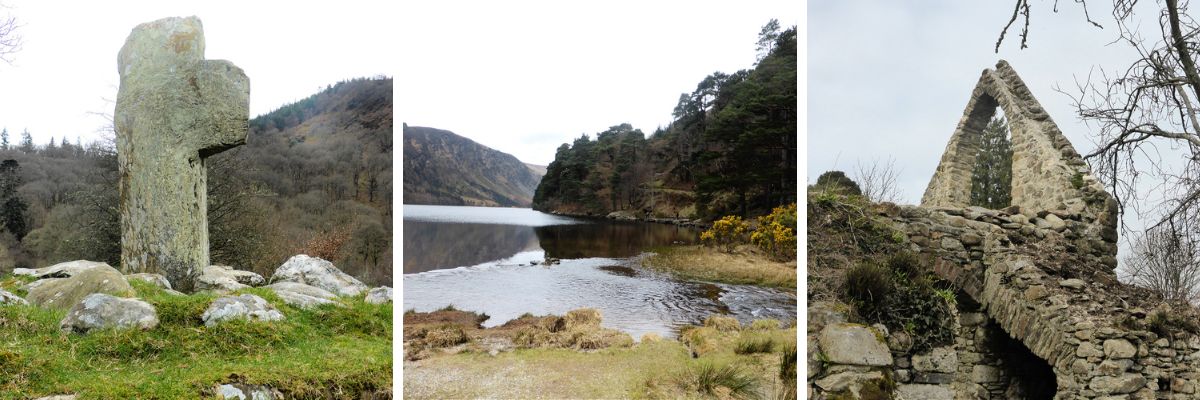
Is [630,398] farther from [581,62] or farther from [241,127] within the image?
[241,127]

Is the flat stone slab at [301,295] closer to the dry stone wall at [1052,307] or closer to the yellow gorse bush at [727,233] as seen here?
the yellow gorse bush at [727,233]

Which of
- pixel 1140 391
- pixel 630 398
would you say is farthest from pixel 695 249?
pixel 1140 391

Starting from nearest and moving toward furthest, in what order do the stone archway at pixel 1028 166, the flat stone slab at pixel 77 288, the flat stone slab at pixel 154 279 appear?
1. the flat stone slab at pixel 77 288
2. the flat stone slab at pixel 154 279
3. the stone archway at pixel 1028 166

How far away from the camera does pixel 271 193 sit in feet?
28.7

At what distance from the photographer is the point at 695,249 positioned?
520 cm

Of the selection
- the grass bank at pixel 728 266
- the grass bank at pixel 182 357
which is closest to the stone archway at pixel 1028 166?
the grass bank at pixel 728 266

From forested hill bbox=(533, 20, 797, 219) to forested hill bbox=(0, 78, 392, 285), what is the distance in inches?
180

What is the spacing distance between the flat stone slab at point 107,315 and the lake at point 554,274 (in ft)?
5.32

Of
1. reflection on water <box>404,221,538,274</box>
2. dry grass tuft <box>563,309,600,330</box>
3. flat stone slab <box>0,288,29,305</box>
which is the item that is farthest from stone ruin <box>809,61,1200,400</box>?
flat stone slab <box>0,288,29,305</box>

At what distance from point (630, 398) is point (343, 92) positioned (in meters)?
7.57

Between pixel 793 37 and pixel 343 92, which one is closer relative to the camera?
pixel 793 37

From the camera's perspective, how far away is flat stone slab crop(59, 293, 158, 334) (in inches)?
143

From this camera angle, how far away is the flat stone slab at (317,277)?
5.72m

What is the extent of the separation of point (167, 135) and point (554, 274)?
10.8ft
